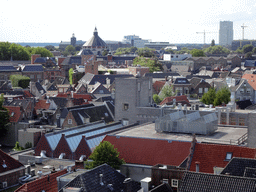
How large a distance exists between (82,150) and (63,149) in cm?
242

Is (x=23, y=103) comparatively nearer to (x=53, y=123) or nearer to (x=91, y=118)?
(x=53, y=123)

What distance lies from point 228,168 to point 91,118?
34.3 meters

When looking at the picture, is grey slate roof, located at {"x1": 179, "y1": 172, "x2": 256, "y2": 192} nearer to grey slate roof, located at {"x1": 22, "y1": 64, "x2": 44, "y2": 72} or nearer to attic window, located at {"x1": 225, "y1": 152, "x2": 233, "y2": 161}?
attic window, located at {"x1": 225, "y1": 152, "x2": 233, "y2": 161}

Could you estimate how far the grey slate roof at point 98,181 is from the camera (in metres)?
29.2

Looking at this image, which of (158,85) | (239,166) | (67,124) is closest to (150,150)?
(239,166)

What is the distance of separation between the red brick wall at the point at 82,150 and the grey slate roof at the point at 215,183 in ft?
75.9

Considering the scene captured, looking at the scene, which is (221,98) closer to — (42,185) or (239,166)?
(239,166)

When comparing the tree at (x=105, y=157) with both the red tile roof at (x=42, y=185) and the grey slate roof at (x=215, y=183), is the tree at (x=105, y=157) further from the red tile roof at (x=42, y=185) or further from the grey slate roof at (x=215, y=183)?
the grey slate roof at (x=215, y=183)

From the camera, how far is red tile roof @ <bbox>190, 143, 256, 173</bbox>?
118ft

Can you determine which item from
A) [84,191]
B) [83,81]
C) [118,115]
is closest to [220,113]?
[118,115]

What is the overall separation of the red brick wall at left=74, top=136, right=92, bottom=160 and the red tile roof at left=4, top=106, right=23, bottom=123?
26.9 metres

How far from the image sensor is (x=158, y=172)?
104ft

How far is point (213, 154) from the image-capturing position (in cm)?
3653

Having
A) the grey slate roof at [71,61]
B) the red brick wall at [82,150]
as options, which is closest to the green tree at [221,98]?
the red brick wall at [82,150]
